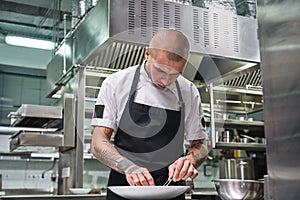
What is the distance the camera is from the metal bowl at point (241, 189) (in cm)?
218

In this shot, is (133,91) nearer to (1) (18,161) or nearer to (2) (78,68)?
(2) (78,68)

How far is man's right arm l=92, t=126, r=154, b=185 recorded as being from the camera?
1.25m

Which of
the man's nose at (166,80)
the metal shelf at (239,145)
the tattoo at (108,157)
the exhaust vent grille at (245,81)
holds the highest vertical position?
the exhaust vent grille at (245,81)

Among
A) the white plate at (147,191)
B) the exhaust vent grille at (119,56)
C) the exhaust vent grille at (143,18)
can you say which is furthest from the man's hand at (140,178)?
the exhaust vent grille at (119,56)

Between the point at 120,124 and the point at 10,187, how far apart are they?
16.3 ft

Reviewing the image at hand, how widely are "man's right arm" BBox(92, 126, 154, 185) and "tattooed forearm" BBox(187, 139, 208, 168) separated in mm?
280

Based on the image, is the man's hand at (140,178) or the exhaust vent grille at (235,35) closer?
the man's hand at (140,178)

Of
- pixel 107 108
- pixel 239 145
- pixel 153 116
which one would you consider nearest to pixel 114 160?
pixel 107 108

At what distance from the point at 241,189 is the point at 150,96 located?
773 millimetres

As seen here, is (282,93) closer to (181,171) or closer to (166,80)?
(181,171)

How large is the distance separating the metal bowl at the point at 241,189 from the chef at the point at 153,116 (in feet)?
1.69

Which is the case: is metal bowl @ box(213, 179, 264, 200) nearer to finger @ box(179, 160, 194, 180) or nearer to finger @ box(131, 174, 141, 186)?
finger @ box(179, 160, 194, 180)

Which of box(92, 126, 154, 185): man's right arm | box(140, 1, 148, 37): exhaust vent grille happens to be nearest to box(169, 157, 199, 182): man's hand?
box(92, 126, 154, 185): man's right arm

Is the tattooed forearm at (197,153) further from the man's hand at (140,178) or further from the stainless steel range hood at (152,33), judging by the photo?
the stainless steel range hood at (152,33)
